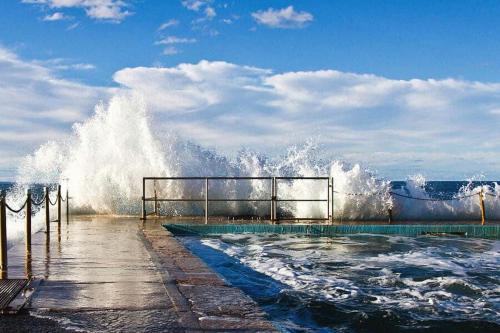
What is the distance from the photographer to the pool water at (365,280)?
542 centimetres

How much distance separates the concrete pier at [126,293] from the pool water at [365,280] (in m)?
0.74

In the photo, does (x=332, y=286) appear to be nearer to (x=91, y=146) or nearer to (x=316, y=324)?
(x=316, y=324)

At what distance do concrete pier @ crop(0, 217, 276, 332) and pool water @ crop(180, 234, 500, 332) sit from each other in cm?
74

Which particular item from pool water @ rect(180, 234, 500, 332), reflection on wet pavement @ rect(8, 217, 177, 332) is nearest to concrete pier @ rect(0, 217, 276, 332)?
reflection on wet pavement @ rect(8, 217, 177, 332)

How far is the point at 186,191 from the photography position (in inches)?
767

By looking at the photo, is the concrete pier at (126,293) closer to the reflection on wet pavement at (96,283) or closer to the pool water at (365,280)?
the reflection on wet pavement at (96,283)

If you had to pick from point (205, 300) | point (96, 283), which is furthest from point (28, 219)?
point (205, 300)

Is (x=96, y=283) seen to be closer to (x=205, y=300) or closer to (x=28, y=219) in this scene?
(x=205, y=300)

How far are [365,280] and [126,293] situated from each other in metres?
3.41

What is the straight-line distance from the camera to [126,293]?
491 centimetres

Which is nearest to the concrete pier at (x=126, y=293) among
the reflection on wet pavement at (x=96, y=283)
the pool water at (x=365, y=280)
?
the reflection on wet pavement at (x=96, y=283)

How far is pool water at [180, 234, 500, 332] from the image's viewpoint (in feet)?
17.8

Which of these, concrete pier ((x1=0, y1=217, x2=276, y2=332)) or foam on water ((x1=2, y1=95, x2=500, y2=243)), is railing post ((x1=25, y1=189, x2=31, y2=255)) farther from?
foam on water ((x1=2, y1=95, x2=500, y2=243))

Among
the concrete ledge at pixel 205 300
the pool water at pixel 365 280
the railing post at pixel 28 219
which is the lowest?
the pool water at pixel 365 280
